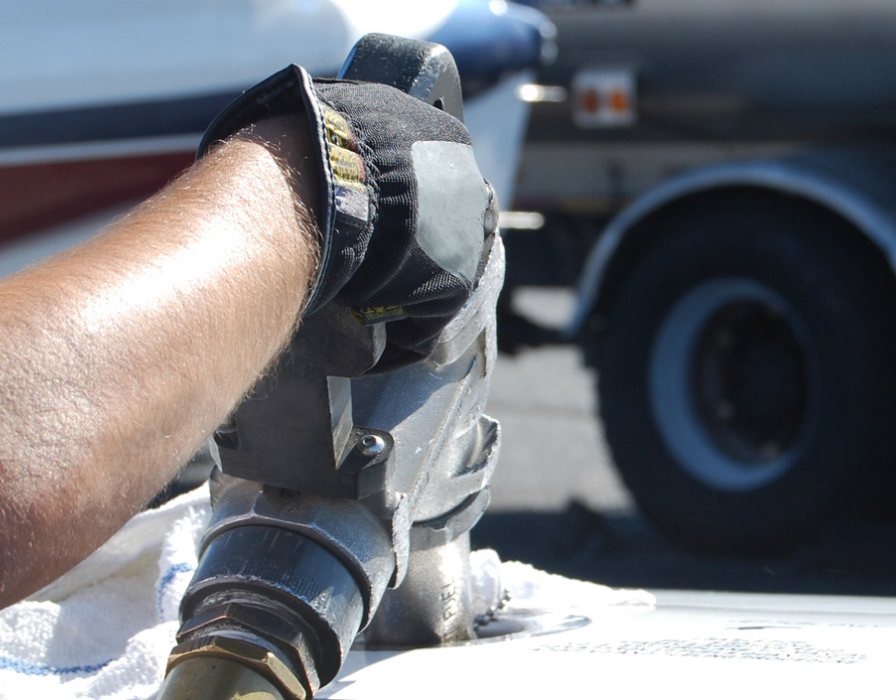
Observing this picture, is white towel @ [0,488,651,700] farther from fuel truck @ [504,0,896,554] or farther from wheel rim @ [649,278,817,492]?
wheel rim @ [649,278,817,492]

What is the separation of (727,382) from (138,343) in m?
3.06

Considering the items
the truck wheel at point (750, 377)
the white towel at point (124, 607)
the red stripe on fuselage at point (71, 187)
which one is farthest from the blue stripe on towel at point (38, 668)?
the truck wheel at point (750, 377)

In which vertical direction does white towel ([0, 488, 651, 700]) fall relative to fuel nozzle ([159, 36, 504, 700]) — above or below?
below

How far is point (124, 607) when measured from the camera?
1.14 meters

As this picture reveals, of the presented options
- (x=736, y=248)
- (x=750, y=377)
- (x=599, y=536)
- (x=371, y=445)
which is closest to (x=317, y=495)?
(x=371, y=445)

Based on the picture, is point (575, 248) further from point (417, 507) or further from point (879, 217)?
point (417, 507)

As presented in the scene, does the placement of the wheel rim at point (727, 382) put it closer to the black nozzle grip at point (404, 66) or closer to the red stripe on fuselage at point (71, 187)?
the red stripe on fuselage at point (71, 187)

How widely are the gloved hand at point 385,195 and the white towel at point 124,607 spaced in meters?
0.40

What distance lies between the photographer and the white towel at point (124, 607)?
3.14 ft

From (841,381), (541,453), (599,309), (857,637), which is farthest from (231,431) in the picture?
(541,453)

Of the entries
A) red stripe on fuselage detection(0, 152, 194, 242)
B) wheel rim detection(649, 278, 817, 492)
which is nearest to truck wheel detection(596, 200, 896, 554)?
wheel rim detection(649, 278, 817, 492)

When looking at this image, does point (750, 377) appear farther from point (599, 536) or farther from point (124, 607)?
point (124, 607)

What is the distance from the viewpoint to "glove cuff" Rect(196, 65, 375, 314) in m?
0.68

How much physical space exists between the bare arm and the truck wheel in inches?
104
